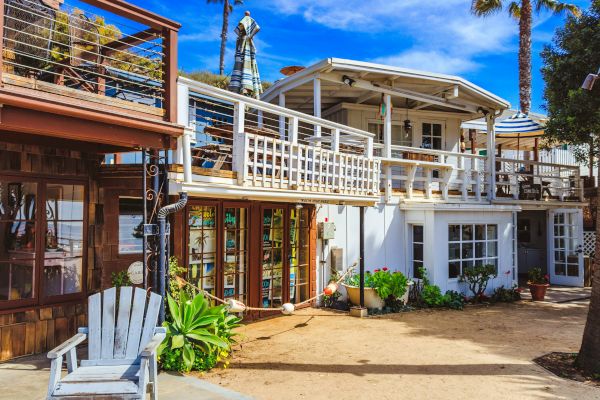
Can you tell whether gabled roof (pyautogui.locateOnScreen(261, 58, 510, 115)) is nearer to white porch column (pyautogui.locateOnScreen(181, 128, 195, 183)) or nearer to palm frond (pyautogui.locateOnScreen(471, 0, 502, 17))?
white porch column (pyautogui.locateOnScreen(181, 128, 195, 183))

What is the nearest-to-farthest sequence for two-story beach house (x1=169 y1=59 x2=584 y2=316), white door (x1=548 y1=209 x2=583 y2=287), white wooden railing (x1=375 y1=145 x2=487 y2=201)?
two-story beach house (x1=169 y1=59 x2=584 y2=316) < white wooden railing (x1=375 y1=145 x2=487 y2=201) < white door (x1=548 y1=209 x2=583 y2=287)

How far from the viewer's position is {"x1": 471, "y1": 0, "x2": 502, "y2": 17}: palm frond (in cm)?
1767

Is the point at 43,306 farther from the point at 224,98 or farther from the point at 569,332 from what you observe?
the point at 569,332

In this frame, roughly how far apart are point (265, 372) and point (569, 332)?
228 inches

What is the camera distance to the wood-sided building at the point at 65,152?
4.49m

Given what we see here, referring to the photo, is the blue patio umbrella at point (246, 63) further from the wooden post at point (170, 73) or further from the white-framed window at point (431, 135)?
the white-framed window at point (431, 135)

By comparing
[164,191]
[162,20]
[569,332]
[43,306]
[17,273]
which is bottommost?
[569,332]

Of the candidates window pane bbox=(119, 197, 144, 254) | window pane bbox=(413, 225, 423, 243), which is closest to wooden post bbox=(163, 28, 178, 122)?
window pane bbox=(119, 197, 144, 254)

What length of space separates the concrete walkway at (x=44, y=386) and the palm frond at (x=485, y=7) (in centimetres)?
1765

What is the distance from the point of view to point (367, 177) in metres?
9.05

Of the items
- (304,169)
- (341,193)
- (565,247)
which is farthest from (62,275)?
(565,247)

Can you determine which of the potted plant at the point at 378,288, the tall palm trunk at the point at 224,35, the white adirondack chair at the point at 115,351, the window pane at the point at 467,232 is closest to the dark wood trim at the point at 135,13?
the white adirondack chair at the point at 115,351

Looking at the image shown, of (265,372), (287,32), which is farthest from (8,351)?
(287,32)

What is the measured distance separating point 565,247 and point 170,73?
13.3 meters
